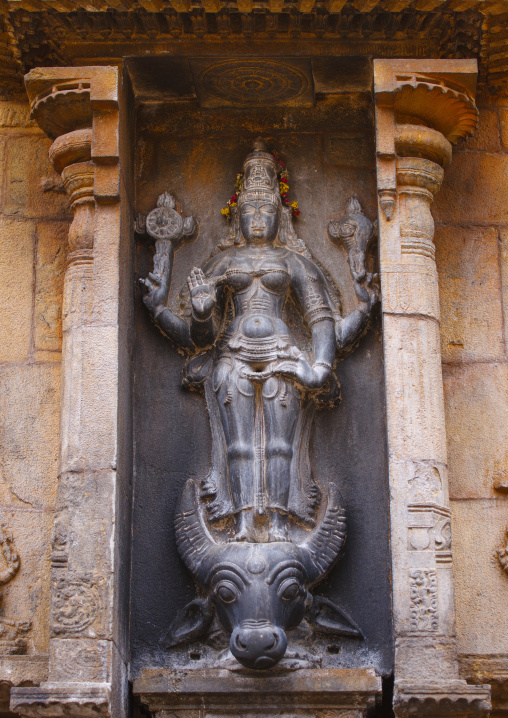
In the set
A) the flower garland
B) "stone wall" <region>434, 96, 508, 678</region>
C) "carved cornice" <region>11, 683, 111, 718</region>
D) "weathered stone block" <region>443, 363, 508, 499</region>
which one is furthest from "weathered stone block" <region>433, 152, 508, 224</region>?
"carved cornice" <region>11, 683, 111, 718</region>

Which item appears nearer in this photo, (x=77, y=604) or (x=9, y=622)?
(x=77, y=604)

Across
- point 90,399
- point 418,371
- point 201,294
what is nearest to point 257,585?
point 90,399

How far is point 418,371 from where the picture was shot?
23.5ft

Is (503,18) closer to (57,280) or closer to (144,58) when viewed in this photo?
(144,58)

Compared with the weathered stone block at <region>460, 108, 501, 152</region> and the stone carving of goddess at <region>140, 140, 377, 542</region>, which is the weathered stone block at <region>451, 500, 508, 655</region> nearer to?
the stone carving of goddess at <region>140, 140, 377, 542</region>

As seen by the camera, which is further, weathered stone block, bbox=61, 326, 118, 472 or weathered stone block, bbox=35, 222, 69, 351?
weathered stone block, bbox=35, 222, 69, 351

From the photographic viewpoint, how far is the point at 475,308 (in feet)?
26.1

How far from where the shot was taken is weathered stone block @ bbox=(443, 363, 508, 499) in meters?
7.54

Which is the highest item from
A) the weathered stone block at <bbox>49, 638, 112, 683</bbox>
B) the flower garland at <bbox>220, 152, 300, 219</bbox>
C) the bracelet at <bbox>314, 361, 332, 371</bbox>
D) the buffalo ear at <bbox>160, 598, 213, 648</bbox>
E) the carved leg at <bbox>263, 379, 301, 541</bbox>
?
the flower garland at <bbox>220, 152, 300, 219</bbox>

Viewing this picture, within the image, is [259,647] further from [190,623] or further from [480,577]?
[480,577]

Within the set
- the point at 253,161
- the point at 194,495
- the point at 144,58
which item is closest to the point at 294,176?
the point at 253,161

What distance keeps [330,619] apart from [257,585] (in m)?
0.61

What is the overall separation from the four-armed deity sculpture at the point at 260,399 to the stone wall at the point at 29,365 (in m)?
0.73

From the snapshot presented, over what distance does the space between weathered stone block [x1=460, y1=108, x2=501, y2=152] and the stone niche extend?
709 millimetres
